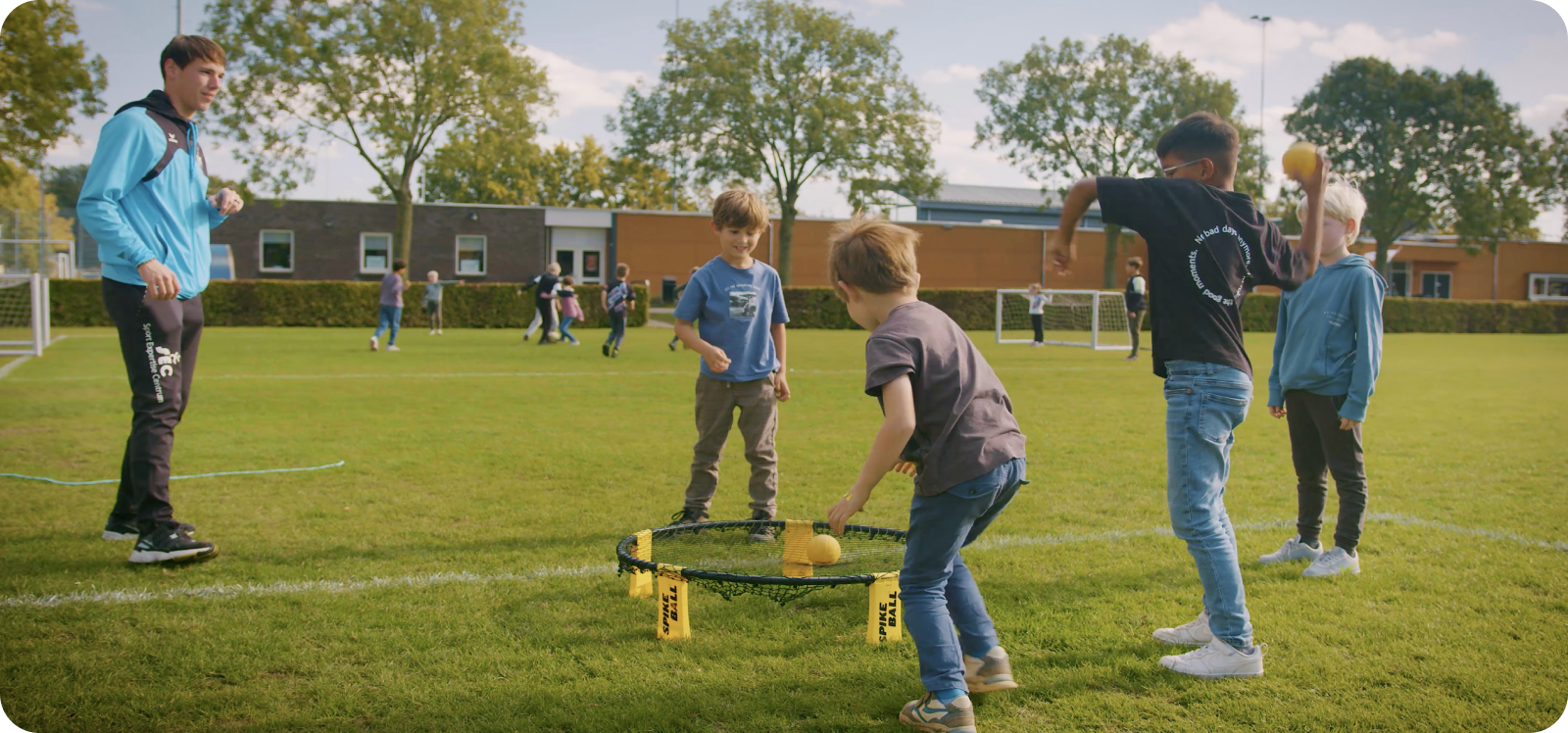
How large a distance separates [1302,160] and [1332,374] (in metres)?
1.61

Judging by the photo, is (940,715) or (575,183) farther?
(575,183)

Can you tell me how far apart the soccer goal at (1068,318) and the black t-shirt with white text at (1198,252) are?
21.4 m

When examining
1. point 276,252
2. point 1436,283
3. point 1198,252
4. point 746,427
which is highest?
point 1436,283

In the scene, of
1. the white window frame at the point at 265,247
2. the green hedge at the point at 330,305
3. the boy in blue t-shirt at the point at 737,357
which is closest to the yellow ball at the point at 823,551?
the boy in blue t-shirt at the point at 737,357

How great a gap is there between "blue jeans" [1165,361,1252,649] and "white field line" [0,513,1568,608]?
1706 millimetres

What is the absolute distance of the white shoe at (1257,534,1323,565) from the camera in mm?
4898

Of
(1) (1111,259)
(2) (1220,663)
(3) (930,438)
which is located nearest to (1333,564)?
(2) (1220,663)

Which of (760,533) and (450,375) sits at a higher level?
(450,375)

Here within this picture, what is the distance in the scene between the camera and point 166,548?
4.57 m

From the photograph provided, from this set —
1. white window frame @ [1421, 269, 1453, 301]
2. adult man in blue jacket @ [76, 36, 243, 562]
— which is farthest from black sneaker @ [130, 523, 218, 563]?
white window frame @ [1421, 269, 1453, 301]

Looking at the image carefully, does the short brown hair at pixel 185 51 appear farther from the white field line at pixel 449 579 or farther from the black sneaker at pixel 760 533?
the black sneaker at pixel 760 533

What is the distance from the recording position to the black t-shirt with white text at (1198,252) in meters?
3.43

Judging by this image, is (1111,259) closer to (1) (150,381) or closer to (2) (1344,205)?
(2) (1344,205)

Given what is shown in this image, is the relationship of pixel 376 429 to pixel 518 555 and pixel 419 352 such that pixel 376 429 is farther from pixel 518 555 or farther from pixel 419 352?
pixel 419 352
